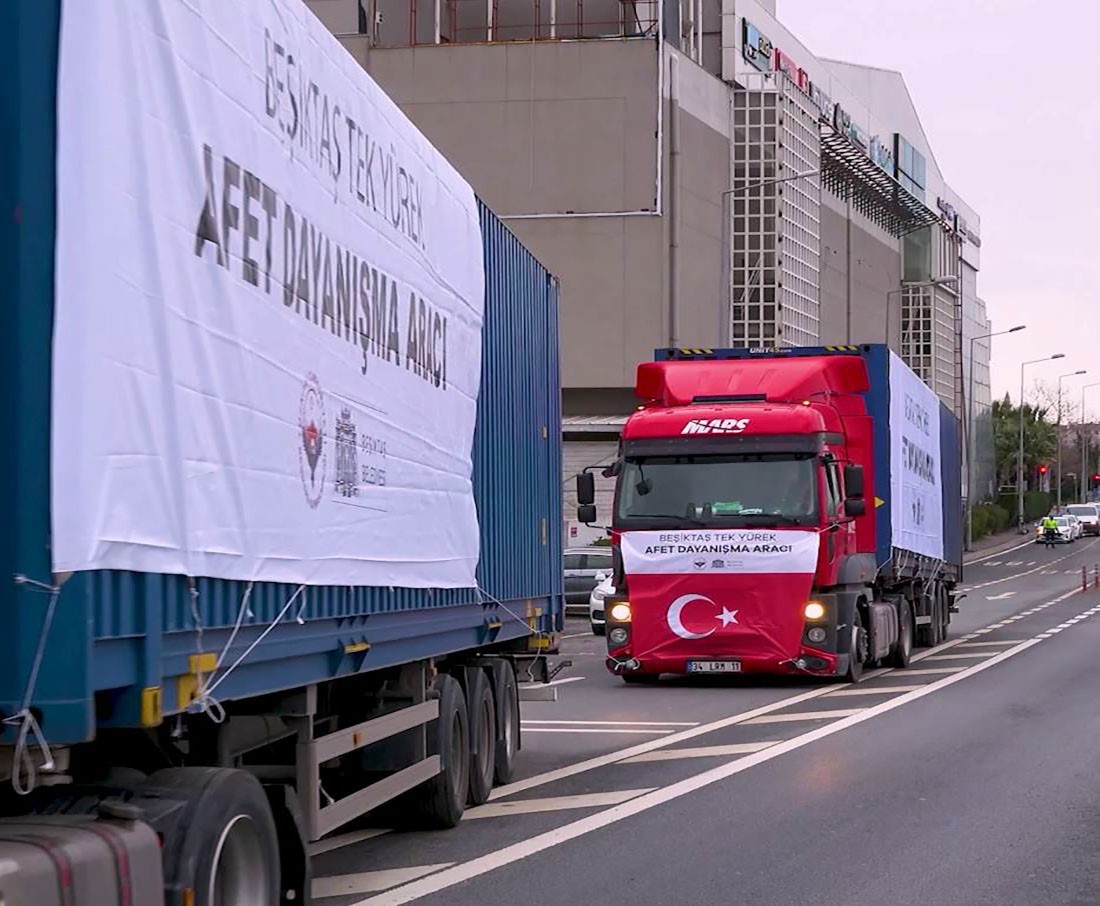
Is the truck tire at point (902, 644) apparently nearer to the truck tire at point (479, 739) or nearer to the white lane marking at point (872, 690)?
the white lane marking at point (872, 690)

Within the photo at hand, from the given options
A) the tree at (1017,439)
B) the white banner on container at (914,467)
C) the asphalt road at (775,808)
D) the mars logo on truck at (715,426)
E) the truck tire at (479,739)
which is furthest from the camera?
the tree at (1017,439)

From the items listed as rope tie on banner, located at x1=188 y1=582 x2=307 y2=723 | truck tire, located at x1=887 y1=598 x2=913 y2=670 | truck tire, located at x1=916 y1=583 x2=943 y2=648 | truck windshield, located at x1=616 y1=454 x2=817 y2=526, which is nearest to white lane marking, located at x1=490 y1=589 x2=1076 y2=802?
truck windshield, located at x1=616 y1=454 x2=817 y2=526

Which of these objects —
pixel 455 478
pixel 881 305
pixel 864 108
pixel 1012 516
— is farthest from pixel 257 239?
pixel 1012 516

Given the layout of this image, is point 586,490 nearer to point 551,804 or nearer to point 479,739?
point 551,804

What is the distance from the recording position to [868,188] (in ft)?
246

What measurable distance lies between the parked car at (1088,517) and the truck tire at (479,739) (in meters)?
95.3

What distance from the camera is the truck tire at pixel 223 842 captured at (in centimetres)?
577

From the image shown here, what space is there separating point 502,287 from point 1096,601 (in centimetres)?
3766

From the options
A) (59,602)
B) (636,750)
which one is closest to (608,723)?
(636,750)

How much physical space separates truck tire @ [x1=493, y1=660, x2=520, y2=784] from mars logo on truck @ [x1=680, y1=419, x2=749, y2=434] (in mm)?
Answer: 7685

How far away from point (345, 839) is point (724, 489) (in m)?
10.5

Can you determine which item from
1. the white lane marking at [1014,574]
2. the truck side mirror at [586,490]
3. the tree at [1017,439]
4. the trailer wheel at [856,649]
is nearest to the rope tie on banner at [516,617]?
the truck side mirror at [586,490]

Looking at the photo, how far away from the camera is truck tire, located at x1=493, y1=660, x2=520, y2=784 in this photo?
40.2ft

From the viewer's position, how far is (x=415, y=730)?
32.7 ft
